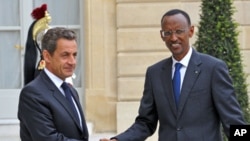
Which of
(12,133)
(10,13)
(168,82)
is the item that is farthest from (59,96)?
(10,13)

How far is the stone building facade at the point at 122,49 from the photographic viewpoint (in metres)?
10.4

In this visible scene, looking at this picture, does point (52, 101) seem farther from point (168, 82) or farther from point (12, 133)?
point (12, 133)

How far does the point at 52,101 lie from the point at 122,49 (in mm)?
6305

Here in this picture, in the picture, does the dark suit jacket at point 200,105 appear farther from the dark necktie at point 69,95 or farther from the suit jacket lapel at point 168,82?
the dark necktie at point 69,95

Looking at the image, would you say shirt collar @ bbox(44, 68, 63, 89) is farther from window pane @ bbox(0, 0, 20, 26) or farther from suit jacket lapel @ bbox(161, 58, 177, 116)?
window pane @ bbox(0, 0, 20, 26)

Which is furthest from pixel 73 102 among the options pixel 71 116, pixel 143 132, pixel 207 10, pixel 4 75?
pixel 4 75

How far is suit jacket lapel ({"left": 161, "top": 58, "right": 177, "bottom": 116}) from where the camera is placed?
4604 mm

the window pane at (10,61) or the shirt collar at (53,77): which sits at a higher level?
the shirt collar at (53,77)

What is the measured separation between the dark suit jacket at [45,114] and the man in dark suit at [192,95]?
24.7 inches

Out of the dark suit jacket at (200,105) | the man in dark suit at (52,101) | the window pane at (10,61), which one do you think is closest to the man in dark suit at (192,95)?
the dark suit jacket at (200,105)

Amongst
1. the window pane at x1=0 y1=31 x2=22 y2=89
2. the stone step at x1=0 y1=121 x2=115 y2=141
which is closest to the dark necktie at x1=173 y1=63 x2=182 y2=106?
the stone step at x1=0 y1=121 x2=115 y2=141

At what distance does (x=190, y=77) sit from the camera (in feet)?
15.1

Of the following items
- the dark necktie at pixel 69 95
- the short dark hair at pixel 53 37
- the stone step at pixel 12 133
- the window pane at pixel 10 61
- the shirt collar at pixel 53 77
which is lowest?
the stone step at pixel 12 133

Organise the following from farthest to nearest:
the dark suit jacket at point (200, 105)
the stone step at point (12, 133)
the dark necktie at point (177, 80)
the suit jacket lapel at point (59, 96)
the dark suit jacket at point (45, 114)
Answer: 1. the stone step at point (12, 133)
2. the dark necktie at point (177, 80)
3. the dark suit jacket at point (200, 105)
4. the suit jacket lapel at point (59, 96)
5. the dark suit jacket at point (45, 114)
